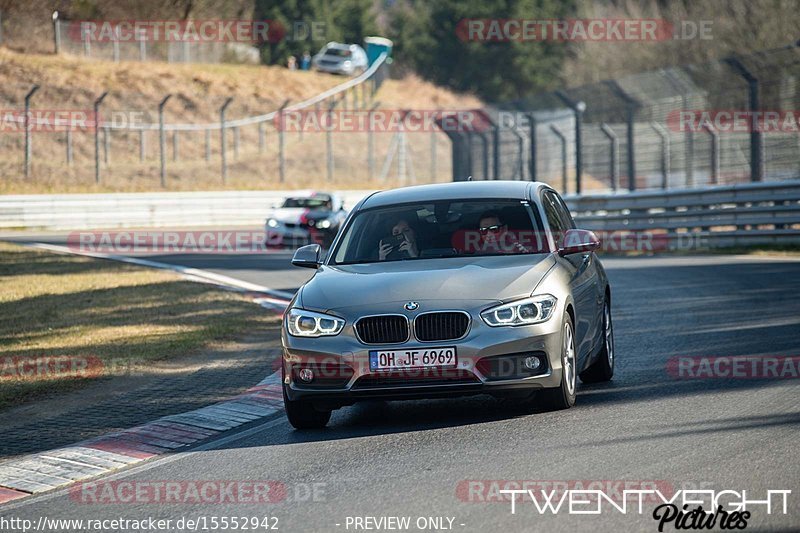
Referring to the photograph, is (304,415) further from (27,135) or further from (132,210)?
(27,135)

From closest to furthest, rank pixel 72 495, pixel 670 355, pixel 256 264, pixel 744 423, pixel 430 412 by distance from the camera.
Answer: pixel 72 495, pixel 744 423, pixel 430 412, pixel 670 355, pixel 256 264

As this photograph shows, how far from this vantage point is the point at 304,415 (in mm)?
8336

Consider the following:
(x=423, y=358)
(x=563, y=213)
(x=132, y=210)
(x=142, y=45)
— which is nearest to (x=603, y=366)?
(x=563, y=213)

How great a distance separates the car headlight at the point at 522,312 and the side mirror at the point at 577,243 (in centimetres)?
84

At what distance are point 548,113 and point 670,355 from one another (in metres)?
19.8

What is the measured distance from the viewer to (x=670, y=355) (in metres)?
10.8

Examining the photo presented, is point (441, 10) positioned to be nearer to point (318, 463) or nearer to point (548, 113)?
point (548, 113)

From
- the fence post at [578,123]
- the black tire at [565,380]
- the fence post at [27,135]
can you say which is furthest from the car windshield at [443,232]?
the fence post at [27,135]

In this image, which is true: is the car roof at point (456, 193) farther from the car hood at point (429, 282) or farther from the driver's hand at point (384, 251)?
the car hood at point (429, 282)

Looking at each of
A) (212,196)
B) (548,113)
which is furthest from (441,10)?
(548,113)

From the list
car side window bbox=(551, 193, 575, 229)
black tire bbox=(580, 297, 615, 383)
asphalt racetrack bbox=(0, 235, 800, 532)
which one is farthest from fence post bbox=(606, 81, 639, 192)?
black tire bbox=(580, 297, 615, 383)

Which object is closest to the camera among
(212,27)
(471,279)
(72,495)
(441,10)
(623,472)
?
(623,472)

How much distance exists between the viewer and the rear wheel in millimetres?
8281

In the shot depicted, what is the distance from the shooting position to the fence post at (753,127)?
23.2m
